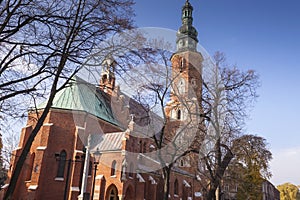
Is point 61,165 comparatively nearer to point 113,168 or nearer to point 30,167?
point 30,167

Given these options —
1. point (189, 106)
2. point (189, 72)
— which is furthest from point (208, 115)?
point (189, 72)

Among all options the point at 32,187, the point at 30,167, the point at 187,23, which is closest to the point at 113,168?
the point at 32,187

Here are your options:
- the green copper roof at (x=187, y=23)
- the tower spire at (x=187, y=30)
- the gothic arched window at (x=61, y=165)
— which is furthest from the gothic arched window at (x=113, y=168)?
the green copper roof at (x=187, y=23)

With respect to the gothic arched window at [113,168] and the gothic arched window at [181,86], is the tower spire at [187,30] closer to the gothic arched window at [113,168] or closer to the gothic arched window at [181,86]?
the gothic arched window at [113,168]

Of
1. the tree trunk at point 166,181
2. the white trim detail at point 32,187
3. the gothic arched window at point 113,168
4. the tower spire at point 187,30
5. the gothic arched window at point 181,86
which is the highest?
the tower spire at point 187,30

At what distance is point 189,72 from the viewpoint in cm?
1677

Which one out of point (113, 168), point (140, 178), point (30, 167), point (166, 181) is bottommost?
point (166, 181)

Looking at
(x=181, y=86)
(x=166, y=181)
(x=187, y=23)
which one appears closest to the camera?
(x=166, y=181)

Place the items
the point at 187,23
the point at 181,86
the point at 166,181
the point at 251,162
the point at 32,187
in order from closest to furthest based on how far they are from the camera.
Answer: the point at 166,181 < the point at 181,86 < the point at 32,187 < the point at 251,162 < the point at 187,23

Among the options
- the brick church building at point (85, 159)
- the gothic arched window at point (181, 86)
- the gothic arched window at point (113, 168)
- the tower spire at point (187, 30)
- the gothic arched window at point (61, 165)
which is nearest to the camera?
the gothic arched window at point (181, 86)

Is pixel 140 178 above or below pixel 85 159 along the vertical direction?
below

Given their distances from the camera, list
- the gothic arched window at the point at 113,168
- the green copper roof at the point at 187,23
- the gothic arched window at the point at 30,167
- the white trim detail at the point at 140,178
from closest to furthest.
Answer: the gothic arched window at the point at 30,167
the gothic arched window at the point at 113,168
the white trim detail at the point at 140,178
the green copper roof at the point at 187,23

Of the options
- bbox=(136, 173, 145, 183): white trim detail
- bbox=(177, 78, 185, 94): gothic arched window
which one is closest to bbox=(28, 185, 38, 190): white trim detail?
Result: bbox=(136, 173, 145, 183): white trim detail

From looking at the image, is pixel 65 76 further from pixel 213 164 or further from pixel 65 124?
pixel 65 124
